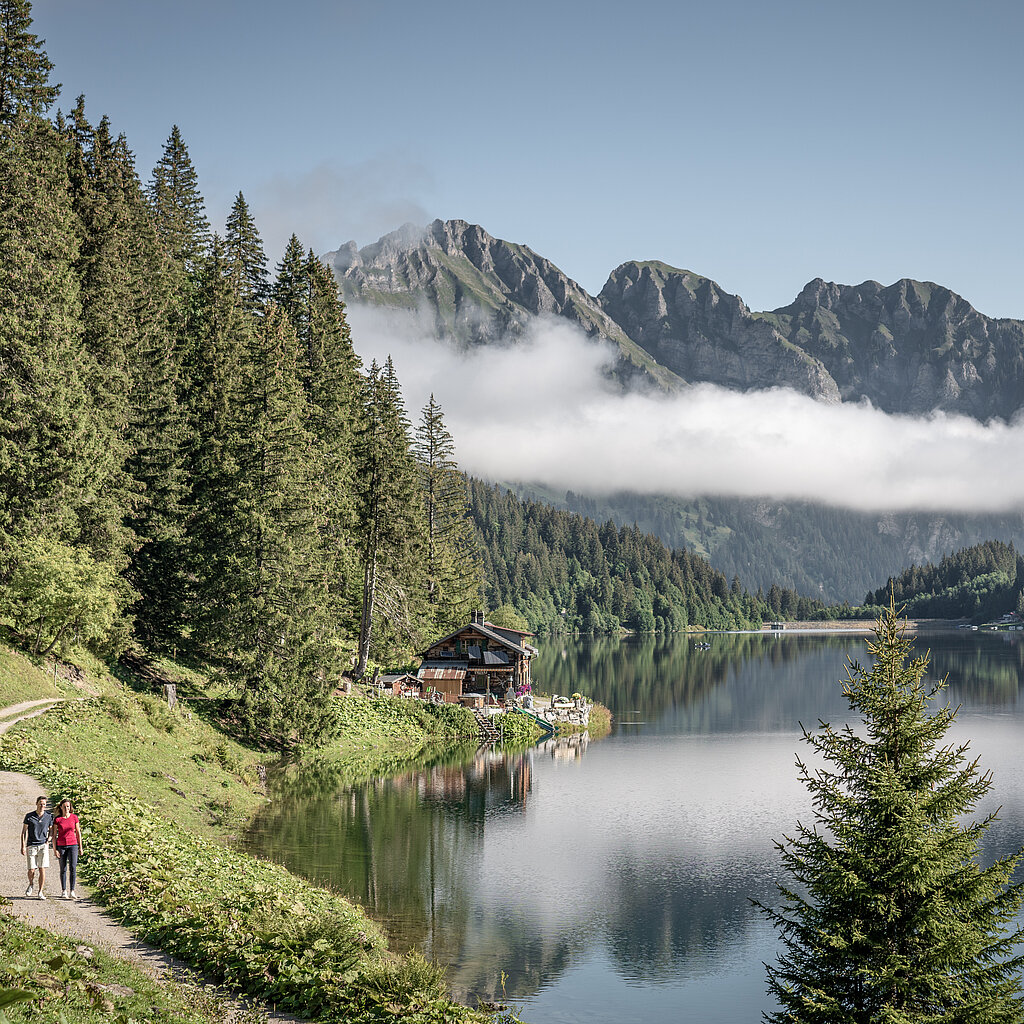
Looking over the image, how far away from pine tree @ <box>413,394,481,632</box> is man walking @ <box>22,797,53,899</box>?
6782 cm

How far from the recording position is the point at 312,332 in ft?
237

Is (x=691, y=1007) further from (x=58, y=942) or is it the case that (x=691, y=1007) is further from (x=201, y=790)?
(x=201, y=790)

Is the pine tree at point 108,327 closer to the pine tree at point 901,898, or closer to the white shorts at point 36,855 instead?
the white shorts at point 36,855

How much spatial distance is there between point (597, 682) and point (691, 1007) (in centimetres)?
9201

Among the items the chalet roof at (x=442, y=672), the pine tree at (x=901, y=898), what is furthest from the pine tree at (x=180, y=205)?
the pine tree at (x=901, y=898)

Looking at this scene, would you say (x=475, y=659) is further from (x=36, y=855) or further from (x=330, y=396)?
(x=36, y=855)

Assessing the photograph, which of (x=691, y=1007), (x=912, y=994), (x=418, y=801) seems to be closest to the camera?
(x=912, y=994)

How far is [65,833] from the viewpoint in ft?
73.1

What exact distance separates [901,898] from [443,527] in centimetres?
7889

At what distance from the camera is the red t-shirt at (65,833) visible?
2220 cm

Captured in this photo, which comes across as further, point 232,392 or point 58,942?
point 232,392

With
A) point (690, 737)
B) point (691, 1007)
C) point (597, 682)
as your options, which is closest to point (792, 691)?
point (597, 682)

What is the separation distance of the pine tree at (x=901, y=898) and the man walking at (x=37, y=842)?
16.1 metres

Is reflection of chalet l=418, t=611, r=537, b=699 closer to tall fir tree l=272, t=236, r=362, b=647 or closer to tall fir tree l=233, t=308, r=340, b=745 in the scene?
tall fir tree l=272, t=236, r=362, b=647
